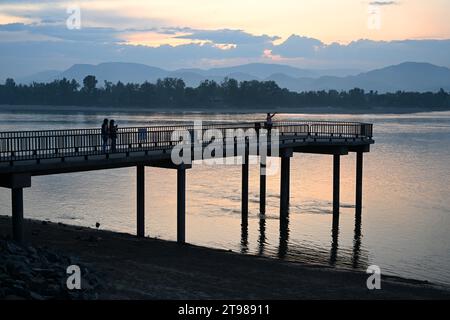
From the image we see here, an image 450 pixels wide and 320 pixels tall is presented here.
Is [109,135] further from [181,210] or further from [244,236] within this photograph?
[244,236]

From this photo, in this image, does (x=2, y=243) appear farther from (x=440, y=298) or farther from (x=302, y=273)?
(x=440, y=298)

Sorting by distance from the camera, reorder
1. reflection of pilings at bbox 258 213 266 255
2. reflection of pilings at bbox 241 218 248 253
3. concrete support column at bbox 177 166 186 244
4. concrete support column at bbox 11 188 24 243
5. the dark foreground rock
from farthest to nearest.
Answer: reflection of pilings at bbox 258 213 266 255 < reflection of pilings at bbox 241 218 248 253 < concrete support column at bbox 177 166 186 244 < concrete support column at bbox 11 188 24 243 < the dark foreground rock

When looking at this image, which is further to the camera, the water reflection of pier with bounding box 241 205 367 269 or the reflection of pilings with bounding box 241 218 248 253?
the reflection of pilings with bounding box 241 218 248 253

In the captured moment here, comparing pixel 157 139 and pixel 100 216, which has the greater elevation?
pixel 157 139

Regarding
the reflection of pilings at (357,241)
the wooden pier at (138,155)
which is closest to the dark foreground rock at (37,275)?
the wooden pier at (138,155)

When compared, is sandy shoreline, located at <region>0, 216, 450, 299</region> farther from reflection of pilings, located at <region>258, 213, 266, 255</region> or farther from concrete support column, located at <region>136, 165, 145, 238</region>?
reflection of pilings, located at <region>258, 213, 266, 255</region>

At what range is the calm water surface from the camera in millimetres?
37812

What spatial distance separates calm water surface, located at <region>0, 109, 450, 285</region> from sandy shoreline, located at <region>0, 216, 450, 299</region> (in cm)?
473

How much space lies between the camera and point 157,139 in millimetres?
38438

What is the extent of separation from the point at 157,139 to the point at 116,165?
525 cm

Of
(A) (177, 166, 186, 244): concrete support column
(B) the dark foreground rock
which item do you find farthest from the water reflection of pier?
(B) the dark foreground rock

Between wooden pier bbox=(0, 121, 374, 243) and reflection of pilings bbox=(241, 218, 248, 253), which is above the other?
wooden pier bbox=(0, 121, 374, 243)
